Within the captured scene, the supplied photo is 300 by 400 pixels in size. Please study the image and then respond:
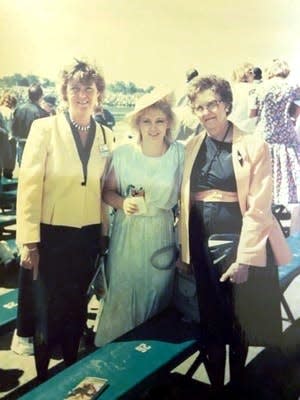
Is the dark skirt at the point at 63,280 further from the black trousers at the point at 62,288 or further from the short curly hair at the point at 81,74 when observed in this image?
the short curly hair at the point at 81,74

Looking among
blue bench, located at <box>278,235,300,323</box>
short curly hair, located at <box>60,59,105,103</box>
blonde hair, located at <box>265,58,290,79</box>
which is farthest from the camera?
blue bench, located at <box>278,235,300,323</box>

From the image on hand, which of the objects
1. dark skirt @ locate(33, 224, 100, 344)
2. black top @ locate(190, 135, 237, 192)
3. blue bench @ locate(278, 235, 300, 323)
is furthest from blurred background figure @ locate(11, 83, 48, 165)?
blue bench @ locate(278, 235, 300, 323)

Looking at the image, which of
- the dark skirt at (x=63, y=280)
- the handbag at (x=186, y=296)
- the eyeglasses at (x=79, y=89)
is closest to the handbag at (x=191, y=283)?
the handbag at (x=186, y=296)

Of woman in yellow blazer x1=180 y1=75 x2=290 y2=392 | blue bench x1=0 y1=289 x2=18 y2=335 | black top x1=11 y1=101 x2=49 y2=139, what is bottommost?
blue bench x1=0 y1=289 x2=18 y2=335

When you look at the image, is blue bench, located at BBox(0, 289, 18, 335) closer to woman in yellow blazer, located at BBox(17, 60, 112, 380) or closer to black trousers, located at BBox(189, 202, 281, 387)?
woman in yellow blazer, located at BBox(17, 60, 112, 380)

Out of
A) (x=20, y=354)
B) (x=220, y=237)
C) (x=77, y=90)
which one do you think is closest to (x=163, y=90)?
(x=77, y=90)

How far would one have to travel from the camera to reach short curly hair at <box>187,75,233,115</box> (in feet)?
7.49

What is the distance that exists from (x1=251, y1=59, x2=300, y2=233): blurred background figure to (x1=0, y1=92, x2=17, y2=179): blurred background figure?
3.34ft

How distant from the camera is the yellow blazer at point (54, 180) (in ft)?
7.42

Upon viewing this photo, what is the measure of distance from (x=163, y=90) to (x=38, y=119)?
530 millimetres

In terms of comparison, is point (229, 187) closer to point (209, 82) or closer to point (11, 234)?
point (209, 82)

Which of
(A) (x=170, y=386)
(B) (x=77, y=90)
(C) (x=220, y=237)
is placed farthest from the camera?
(A) (x=170, y=386)

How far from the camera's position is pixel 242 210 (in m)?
2.36

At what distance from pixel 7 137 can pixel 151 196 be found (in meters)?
0.65
